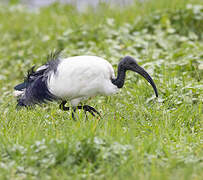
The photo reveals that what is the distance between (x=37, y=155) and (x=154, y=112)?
1.71 meters

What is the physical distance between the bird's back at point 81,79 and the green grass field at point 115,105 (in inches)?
10.3

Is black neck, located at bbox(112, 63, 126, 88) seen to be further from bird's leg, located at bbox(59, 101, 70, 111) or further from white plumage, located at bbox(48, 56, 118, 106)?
bird's leg, located at bbox(59, 101, 70, 111)

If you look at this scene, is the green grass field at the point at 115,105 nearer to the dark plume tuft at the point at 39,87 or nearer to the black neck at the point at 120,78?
the dark plume tuft at the point at 39,87

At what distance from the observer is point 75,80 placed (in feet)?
15.6

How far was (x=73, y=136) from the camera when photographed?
3672 millimetres

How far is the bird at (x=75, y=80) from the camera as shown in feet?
15.6

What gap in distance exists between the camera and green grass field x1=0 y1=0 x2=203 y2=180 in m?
3.47

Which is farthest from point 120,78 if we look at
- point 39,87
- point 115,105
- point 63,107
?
point 39,87

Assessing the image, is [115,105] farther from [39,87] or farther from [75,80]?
[39,87]

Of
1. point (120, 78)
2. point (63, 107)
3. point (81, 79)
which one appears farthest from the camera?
point (63, 107)

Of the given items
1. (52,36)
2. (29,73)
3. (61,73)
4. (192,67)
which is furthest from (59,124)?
(52,36)

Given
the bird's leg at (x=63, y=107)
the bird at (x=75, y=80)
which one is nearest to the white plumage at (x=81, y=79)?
the bird at (x=75, y=80)

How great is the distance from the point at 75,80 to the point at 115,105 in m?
0.72

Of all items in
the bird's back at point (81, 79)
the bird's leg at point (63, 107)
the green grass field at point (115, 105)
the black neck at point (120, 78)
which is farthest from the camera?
the bird's leg at point (63, 107)
